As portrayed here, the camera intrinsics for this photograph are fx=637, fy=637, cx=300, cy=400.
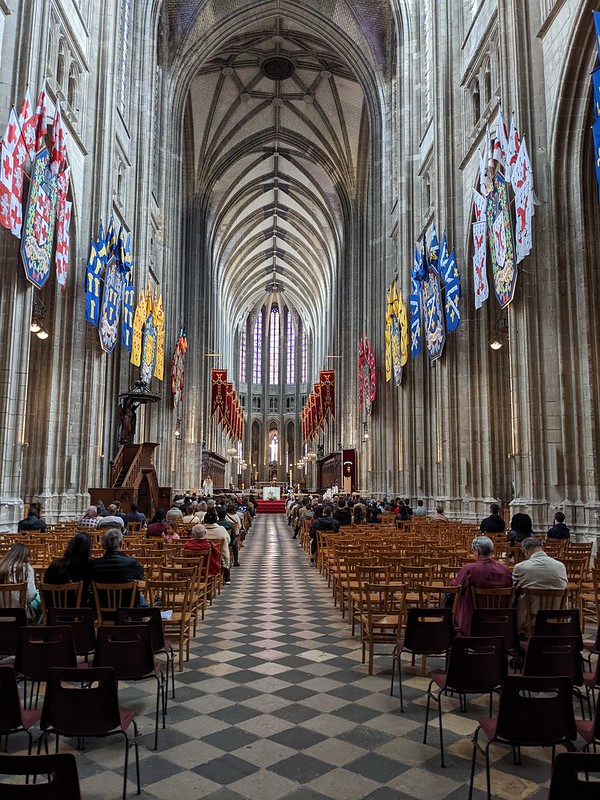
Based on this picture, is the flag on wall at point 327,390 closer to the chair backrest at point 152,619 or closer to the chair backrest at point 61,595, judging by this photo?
the chair backrest at point 61,595

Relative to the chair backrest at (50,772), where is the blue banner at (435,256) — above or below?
above

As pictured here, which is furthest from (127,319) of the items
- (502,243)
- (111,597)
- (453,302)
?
(111,597)

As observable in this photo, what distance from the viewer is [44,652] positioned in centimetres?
405

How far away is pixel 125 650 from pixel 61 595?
1499 millimetres

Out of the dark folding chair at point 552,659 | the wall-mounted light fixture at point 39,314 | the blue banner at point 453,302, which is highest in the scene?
the blue banner at point 453,302

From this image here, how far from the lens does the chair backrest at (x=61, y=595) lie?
Answer: 5.26m

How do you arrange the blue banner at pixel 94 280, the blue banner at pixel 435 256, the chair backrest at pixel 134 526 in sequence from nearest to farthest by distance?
the chair backrest at pixel 134 526 → the blue banner at pixel 94 280 → the blue banner at pixel 435 256

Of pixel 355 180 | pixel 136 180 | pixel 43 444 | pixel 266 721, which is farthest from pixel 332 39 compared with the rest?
pixel 266 721

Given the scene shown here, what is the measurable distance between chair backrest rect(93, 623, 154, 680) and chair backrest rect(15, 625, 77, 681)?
0.19m

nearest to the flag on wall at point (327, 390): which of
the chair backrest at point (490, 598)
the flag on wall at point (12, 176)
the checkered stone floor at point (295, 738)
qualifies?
the flag on wall at point (12, 176)

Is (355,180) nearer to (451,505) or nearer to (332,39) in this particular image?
(332,39)

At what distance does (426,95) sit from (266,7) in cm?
1315

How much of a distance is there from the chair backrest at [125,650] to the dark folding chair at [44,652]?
0.63 feet

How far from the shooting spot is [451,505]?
17.3 meters
